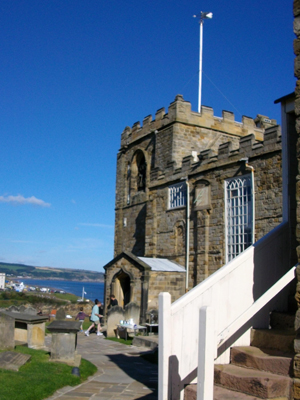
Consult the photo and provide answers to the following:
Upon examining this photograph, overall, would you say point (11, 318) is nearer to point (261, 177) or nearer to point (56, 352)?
point (56, 352)

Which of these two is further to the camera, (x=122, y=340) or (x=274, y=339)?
(x=122, y=340)

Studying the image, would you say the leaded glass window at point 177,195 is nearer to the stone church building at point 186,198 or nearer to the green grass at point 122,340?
the stone church building at point 186,198

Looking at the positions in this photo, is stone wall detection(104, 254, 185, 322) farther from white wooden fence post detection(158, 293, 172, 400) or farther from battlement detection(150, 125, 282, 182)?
white wooden fence post detection(158, 293, 172, 400)

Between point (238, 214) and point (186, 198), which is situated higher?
point (186, 198)

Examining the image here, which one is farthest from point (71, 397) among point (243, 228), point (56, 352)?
point (243, 228)

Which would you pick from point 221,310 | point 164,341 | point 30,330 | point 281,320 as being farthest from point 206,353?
point 30,330

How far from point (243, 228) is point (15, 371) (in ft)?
39.2

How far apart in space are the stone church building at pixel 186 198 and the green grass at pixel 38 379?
944cm

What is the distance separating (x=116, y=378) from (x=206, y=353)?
560 centimetres

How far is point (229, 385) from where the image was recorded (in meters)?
5.20

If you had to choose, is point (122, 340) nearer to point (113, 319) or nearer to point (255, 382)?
point (113, 319)

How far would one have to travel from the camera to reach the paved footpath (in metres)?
7.85

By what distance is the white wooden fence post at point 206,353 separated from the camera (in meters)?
4.52

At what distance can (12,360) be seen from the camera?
8945 millimetres
